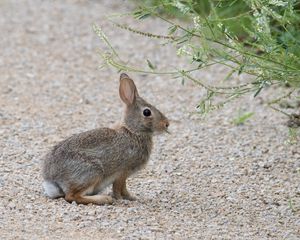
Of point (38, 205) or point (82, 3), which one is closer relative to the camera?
→ point (38, 205)

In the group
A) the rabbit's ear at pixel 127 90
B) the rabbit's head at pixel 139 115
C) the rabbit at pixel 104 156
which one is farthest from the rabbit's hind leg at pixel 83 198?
the rabbit's ear at pixel 127 90

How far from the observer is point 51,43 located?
1031 cm

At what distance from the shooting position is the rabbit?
567 cm

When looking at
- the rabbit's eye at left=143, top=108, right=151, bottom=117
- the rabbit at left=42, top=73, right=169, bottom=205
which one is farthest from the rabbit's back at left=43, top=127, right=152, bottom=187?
the rabbit's eye at left=143, top=108, right=151, bottom=117

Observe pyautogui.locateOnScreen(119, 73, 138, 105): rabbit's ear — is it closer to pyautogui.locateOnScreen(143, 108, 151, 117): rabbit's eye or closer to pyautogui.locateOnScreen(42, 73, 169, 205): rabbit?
pyautogui.locateOnScreen(42, 73, 169, 205): rabbit

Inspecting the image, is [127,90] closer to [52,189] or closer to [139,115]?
[139,115]

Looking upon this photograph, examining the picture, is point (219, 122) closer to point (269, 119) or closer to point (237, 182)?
point (269, 119)

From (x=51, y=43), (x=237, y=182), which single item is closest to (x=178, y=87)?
(x=51, y=43)

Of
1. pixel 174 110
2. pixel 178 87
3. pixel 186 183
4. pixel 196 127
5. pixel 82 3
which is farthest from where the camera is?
pixel 82 3

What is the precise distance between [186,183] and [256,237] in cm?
120

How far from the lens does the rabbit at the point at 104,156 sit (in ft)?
18.6

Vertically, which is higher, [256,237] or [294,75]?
[294,75]

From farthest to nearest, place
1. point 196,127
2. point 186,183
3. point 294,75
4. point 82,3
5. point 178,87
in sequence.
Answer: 1. point 82,3
2. point 178,87
3. point 196,127
4. point 186,183
5. point 294,75

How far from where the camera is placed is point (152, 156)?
22.8ft
